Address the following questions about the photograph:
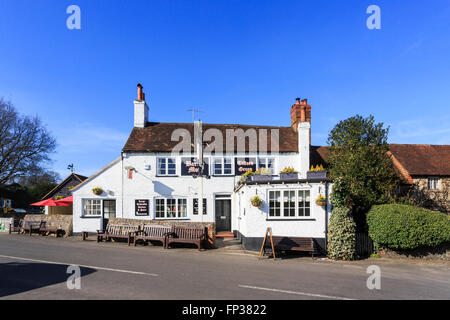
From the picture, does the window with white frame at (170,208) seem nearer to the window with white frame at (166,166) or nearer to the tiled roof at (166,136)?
the window with white frame at (166,166)

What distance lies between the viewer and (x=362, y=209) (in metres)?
14.3

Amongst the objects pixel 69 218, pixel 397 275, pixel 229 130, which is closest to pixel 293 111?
pixel 229 130

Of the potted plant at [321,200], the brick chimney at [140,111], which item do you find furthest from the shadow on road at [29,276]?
the brick chimney at [140,111]

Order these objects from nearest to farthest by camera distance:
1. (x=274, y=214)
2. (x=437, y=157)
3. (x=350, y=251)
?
(x=350, y=251) < (x=274, y=214) < (x=437, y=157)

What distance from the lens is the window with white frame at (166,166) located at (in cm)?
1947

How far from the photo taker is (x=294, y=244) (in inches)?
501

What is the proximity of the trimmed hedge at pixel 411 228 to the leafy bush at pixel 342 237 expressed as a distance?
145 cm

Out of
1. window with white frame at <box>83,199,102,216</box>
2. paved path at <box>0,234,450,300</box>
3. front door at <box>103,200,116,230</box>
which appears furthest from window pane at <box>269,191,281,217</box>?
window with white frame at <box>83,199,102,216</box>

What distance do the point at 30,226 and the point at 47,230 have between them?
1.69 metres

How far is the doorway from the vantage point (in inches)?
766

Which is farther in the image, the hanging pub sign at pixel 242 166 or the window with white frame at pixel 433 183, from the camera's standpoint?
the window with white frame at pixel 433 183

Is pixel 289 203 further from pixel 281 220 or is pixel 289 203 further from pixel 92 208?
pixel 92 208
